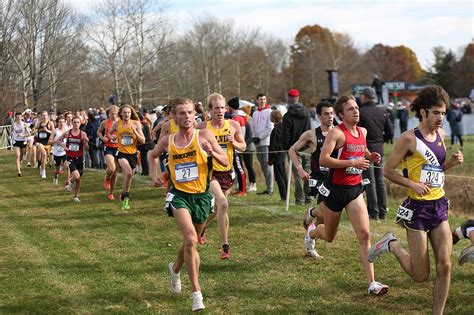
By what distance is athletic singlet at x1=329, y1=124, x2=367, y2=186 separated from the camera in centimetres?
705

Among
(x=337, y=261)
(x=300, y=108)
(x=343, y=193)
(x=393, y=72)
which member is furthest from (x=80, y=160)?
(x=393, y=72)

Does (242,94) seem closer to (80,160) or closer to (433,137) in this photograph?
(80,160)

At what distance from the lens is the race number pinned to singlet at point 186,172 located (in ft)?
22.5

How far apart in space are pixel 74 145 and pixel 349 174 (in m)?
9.57

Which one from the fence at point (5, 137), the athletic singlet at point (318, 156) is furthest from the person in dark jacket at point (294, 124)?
the fence at point (5, 137)

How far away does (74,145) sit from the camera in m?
15.4

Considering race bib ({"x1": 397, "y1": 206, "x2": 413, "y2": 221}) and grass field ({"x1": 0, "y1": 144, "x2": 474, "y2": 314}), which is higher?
race bib ({"x1": 397, "y1": 206, "x2": 413, "y2": 221})

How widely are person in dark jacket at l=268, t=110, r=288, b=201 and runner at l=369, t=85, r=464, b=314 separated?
7.64 meters

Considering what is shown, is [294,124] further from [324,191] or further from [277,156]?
[324,191]

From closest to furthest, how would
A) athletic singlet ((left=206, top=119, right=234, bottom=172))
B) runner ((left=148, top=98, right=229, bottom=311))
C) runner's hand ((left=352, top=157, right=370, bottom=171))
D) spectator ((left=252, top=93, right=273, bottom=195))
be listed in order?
runner's hand ((left=352, top=157, right=370, bottom=171))
runner ((left=148, top=98, right=229, bottom=311))
athletic singlet ((left=206, top=119, right=234, bottom=172))
spectator ((left=252, top=93, right=273, bottom=195))

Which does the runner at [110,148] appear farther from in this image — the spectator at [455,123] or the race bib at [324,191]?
the spectator at [455,123]

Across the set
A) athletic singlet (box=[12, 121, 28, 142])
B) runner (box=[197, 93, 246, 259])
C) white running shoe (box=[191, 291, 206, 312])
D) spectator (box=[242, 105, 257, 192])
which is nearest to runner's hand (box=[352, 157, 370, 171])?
white running shoe (box=[191, 291, 206, 312])

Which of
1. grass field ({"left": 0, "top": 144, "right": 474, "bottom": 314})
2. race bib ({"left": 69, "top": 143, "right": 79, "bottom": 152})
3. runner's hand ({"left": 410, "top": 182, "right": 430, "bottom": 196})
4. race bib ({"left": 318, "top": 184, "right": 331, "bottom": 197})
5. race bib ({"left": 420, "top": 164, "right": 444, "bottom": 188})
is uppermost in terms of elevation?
race bib ({"left": 69, "top": 143, "right": 79, "bottom": 152})

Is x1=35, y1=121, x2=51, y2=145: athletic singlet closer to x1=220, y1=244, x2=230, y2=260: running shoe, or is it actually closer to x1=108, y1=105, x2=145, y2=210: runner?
x1=108, y1=105, x2=145, y2=210: runner
